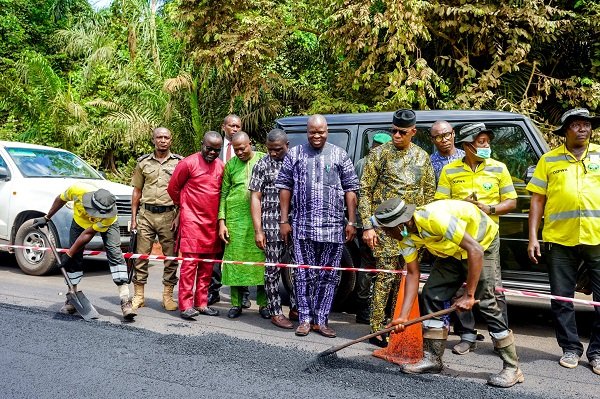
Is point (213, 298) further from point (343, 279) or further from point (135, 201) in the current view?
point (343, 279)

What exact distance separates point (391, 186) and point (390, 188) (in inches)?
0.8

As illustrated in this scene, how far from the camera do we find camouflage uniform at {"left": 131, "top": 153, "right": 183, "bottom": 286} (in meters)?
6.30

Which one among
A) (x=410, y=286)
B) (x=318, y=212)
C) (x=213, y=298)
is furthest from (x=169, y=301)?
(x=410, y=286)

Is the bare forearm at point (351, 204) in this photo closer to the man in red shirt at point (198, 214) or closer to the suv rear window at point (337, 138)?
the suv rear window at point (337, 138)

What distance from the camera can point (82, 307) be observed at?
19.0ft

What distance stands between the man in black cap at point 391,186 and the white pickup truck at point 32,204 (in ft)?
14.7

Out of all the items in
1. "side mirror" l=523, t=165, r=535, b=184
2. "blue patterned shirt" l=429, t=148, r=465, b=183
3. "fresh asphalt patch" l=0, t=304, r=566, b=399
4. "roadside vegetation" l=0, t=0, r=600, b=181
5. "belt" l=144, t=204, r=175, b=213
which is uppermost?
"roadside vegetation" l=0, t=0, r=600, b=181

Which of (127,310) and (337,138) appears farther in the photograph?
(337,138)

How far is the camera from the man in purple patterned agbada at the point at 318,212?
17.7 ft

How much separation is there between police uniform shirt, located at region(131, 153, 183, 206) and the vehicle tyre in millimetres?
1440

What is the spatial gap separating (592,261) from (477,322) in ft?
5.95

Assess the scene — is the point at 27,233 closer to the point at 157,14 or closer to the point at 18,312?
the point at 18,312

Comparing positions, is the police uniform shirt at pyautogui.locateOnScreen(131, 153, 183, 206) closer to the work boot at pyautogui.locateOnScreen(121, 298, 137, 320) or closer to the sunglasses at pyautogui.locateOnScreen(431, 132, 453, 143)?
the work boot at pyautogui.locateOnScreen(121, 298, 137, 320)

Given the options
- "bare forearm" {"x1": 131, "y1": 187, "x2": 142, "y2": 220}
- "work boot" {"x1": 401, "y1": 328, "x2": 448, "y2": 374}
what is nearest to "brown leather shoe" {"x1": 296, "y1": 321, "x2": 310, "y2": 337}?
"work boot" {"x1": 401, "y1": 328, "x2": 448, "y2": 374}
